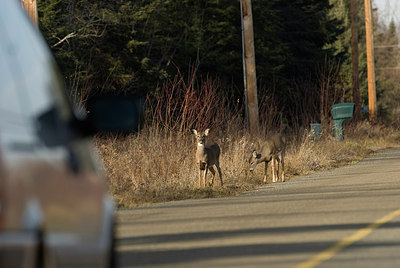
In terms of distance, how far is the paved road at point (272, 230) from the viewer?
350 inches

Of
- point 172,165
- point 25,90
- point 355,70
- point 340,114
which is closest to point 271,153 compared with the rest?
point 172,165

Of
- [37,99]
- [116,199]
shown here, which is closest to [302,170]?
[116,199]

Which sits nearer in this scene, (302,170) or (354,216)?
(354,216)

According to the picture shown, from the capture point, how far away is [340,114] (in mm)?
36938

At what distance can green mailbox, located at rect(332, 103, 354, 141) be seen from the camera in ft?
120

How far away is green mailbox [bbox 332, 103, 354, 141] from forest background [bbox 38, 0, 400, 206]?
0.70 m

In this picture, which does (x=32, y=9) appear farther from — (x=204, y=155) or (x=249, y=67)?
(x=249, y=67)

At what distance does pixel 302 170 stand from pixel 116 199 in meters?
9.80

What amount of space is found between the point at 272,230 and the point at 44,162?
7088 millimetres

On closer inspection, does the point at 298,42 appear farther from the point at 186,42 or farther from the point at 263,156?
the point at 263,156

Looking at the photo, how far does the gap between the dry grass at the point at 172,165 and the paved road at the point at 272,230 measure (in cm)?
111

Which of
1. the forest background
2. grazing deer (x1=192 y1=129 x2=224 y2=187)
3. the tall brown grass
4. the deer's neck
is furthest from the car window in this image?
the deer's neck

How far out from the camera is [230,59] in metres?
42.4

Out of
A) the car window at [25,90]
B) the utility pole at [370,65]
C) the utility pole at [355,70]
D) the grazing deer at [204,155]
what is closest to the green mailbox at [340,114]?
the utility pole at [355,70]
